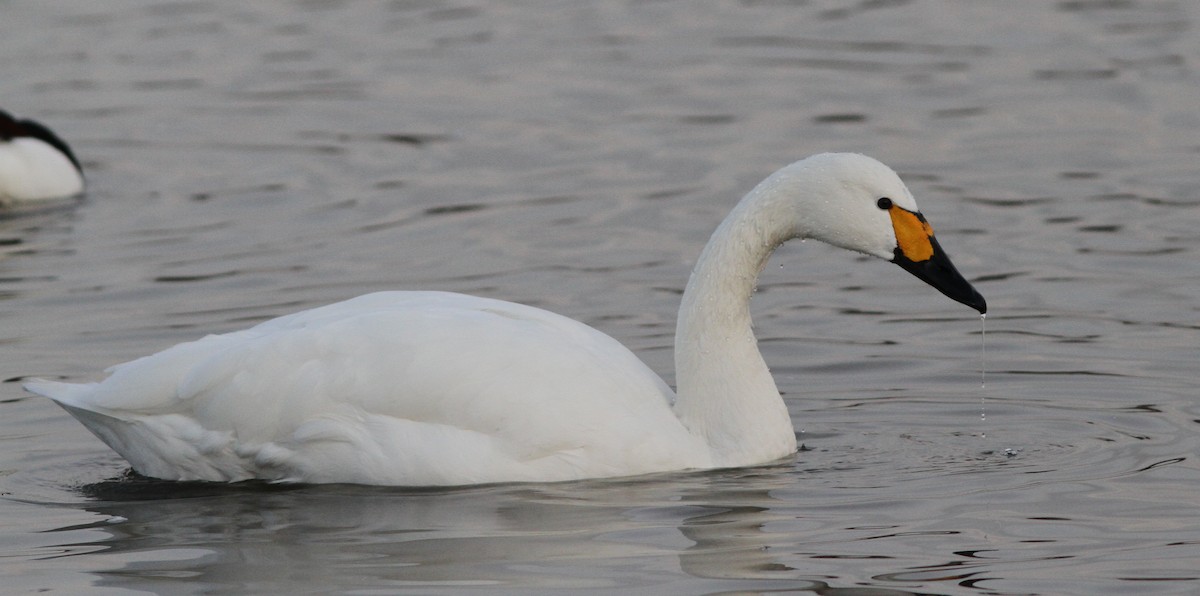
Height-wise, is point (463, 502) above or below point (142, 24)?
below

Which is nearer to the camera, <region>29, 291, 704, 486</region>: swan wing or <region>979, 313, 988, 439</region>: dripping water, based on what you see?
<region>29, 291, 704, 486</region>: swan wing

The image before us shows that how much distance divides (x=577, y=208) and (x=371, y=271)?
1862 millimetres

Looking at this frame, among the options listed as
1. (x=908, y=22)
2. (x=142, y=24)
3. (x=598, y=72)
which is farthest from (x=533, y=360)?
(x=142, y=24)

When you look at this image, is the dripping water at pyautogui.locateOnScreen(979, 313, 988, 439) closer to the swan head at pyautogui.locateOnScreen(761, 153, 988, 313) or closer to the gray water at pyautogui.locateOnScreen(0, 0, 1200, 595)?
the gray water at pyautogui.locateOnScreen(0, 0, 1200, 595)

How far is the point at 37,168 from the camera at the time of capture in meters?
14.1

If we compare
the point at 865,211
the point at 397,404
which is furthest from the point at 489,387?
the point at 865,211

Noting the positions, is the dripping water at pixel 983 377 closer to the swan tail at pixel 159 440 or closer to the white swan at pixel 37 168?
the swan tail at pixel 159 440

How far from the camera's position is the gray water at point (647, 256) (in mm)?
6652

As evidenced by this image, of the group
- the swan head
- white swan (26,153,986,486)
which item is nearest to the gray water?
white swan (26,153,986,486)

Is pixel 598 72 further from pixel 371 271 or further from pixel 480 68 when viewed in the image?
pixel 371 271

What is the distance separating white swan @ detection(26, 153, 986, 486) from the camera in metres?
7.33

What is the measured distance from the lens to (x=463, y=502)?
23.7 feet

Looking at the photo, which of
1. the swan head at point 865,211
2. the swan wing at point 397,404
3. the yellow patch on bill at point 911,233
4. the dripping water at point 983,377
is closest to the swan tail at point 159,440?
the swan wing at point 397,404

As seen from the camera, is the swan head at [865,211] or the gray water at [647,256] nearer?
the gray water at [647,256]
